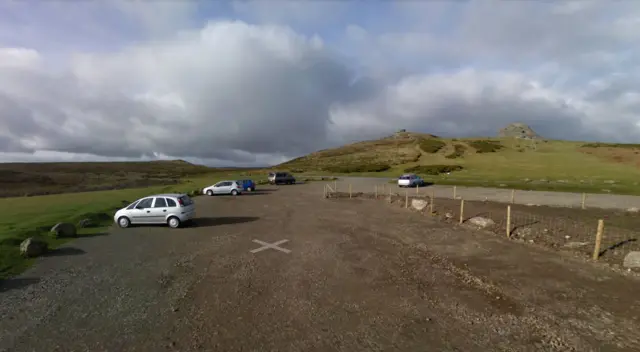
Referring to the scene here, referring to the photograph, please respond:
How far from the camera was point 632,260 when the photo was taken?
10.4 meters

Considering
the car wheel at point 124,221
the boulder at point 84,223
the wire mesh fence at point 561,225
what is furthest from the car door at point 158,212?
the wire mesh fence at point 561,225

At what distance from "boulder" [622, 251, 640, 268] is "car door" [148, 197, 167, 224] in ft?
65.7

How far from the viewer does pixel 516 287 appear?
359 inches

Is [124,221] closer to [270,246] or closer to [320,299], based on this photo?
[270,246]

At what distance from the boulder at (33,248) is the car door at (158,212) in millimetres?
5892

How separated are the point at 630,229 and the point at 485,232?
6.08 meters

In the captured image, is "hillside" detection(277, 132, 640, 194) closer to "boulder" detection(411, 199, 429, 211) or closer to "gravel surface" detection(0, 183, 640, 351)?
"boulder" detection(411, 199, 429, 211)

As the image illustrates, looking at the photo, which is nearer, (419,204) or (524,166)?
(419,204)

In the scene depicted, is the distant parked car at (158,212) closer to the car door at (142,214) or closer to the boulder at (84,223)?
the car door at (142,214)

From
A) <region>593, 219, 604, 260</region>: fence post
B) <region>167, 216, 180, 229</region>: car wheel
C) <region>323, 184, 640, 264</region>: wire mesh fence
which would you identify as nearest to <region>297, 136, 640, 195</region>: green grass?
Result: <region>323, 184, 640, 264</region>: wire mesh fence

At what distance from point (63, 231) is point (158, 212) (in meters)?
4.30

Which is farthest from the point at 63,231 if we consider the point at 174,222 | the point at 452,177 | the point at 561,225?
the point at 452,177

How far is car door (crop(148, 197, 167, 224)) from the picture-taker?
1897 centimetres

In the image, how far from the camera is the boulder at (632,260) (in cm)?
1023
